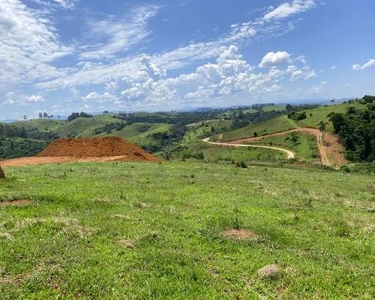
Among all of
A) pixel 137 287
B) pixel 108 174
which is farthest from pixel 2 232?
pixel 108 174

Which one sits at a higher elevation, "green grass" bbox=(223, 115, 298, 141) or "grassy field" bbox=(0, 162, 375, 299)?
"grassy field" bbox=(0, 162, 375, 299)

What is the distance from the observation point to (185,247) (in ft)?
43.2

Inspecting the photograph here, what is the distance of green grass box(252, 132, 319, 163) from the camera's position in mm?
114069

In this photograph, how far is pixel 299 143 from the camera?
130000mm

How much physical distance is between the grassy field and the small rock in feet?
0.44

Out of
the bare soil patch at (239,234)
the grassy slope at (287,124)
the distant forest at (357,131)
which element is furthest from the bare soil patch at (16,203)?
the grassy slope at (287,124)

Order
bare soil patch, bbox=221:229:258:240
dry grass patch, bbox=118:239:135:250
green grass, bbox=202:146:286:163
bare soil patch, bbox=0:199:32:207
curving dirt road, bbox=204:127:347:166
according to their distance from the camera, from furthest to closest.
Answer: green grass, bbox=202:146:286:163
curving dirt road, bbox=204:127:347:166
bare soil patch, bbox=0:199:32:207
bare soil patch, bbox=221:229:258:240
dry grass patch, bbox=118:239:135:250

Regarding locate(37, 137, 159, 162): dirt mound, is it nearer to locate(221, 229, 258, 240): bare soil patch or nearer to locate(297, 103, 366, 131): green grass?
locate(221, 229, 258, 240): bare soil patch

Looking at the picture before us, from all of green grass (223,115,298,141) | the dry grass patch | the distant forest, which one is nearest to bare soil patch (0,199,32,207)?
the dry grass patch

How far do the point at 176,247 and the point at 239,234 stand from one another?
11.0 ft

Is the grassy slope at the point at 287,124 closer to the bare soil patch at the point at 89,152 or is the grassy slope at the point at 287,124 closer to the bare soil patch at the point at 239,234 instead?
the bare soil patch at the point at 89,152

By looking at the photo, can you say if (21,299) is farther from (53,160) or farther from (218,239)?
(53,160)

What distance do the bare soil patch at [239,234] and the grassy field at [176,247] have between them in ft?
0.91

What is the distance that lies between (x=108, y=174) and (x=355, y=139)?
10729cm
